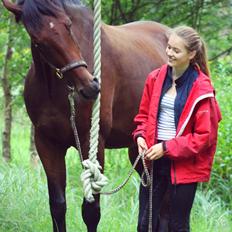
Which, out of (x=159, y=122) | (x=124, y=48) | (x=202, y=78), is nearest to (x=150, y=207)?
(x=159, y=122)

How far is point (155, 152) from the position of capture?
141 inches

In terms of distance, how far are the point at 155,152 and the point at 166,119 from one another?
242mm

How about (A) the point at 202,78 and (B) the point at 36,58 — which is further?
(B) the point at 36,58

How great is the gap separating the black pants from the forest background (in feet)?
2.98

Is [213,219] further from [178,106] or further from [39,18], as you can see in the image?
[39,18]

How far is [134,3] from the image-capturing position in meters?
7.85

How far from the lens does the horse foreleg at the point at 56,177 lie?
4559mm

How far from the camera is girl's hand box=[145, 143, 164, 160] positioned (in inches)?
140

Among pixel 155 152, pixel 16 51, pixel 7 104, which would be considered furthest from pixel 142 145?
pixel 7 104

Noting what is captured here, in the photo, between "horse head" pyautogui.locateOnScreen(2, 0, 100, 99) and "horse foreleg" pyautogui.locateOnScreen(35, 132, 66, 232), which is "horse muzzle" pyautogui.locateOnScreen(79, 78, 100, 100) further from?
"horse foreleg" pyautogui.locateOnScreen(35, 132, 66, 232)

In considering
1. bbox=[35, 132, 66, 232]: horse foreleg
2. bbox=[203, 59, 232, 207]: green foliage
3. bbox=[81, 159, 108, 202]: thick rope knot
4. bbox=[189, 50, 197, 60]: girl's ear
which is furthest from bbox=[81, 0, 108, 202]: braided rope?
bbox=[203, 59, 232, 207]: green foliage

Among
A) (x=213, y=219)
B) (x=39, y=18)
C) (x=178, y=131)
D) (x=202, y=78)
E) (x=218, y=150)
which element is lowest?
(x=213, y=219)

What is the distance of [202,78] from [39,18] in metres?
1.05

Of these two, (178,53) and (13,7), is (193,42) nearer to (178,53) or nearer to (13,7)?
(178,53)
